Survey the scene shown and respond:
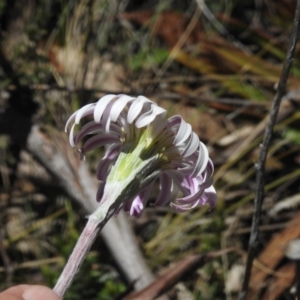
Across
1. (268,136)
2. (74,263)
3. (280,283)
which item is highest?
(74,263)

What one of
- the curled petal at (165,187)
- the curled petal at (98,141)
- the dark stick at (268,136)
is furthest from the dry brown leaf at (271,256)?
the curled petal at (98,141)

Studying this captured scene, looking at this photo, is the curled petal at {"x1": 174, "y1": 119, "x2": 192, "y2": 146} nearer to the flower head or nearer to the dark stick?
the flower head

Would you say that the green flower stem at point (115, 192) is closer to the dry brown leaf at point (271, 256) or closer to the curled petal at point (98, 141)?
the curled petal at point (98, 141)

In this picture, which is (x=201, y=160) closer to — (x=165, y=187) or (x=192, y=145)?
(x=192, y=145)

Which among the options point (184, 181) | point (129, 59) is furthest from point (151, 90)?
point (184, 181)

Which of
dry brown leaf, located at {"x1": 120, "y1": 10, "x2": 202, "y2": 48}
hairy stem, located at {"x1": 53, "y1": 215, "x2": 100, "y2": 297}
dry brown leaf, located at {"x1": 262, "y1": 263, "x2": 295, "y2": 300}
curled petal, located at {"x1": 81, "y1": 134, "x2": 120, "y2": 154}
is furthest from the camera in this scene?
dry brown leaf, located at {"x1": 120, "y1": 10, "x2": 202, "y2": 48}

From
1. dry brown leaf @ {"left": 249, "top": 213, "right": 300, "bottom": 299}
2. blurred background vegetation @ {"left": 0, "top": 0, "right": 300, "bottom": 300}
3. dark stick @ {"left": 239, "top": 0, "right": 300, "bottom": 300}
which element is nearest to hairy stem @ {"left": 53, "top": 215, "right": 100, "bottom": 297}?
dark stick @ {"left": 239, "top": 0, "right": 300, "bottom": 300}

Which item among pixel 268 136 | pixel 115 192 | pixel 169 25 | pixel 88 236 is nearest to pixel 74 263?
pixel 88 236
